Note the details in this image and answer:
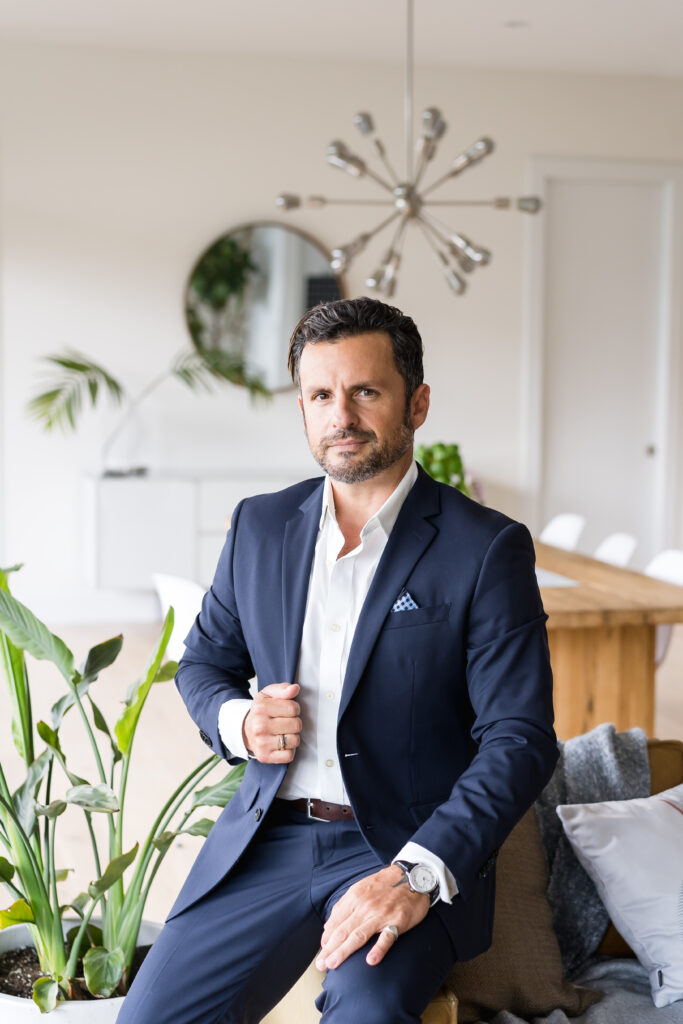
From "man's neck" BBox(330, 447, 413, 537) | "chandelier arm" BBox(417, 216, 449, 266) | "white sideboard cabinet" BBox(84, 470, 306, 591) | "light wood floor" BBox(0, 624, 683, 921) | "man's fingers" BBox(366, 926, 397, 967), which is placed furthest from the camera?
"white sideboard cabinet" BBox(84, 470, 306, 591)

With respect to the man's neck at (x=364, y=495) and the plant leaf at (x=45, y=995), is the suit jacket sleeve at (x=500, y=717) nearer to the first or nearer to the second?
the man's neck at (x=364, y=495)

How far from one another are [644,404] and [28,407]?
3.46 m

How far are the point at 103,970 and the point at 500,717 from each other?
0.78 meters

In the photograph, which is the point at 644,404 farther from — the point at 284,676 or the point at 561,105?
the point at 284,676

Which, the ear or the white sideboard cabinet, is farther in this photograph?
the white sideboard cabinet

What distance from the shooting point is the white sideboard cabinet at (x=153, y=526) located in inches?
220

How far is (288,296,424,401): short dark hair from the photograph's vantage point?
162 centimetres

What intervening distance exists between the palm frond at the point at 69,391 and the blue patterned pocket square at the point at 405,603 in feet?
14.2

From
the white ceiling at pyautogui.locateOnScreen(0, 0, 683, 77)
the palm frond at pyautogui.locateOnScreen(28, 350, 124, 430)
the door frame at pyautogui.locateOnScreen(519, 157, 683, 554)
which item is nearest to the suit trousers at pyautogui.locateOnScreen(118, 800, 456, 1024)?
the palm frond at pyautogui.locateOnScreen(28, 350, 124, 430)

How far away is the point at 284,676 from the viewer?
64.6 inches

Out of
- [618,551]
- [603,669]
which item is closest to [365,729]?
[603,669]

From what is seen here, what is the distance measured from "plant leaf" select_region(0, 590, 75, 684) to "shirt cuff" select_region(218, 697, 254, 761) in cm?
24

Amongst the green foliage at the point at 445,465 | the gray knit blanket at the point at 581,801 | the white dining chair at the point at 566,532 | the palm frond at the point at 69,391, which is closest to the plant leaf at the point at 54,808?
the gray knit blanket at the point at 581,801

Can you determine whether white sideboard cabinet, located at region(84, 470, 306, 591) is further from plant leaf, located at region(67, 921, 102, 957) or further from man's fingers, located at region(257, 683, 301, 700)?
man's fingers, located at region(257, 683, 301, 700)
